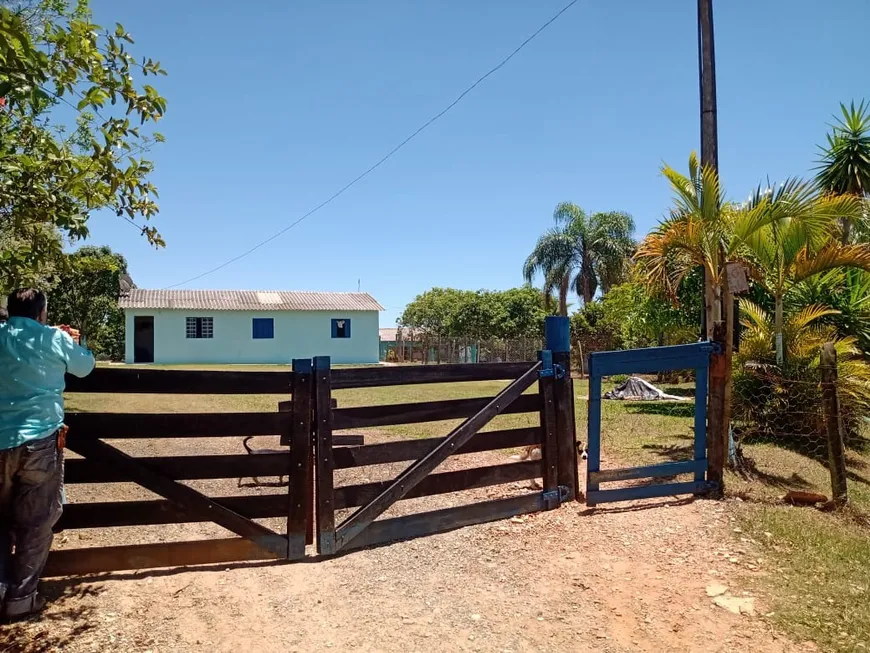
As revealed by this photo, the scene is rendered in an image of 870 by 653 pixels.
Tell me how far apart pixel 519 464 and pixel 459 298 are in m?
38.8

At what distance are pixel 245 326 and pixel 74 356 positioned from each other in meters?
32.5

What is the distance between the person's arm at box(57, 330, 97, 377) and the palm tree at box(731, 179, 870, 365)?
6742 millimetres

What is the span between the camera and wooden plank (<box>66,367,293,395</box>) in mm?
4180

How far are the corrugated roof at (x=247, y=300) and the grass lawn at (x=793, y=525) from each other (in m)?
25.3

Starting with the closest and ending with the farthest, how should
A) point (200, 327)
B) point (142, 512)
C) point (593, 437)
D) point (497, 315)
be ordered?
point (142, 512)
point (593, 437)
point (200, 327)
point (497, 315)

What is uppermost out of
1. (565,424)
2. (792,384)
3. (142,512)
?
(792,384)

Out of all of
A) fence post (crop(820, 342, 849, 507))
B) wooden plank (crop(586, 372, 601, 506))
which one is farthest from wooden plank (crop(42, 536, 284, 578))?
fence post (crop(820, 342, 849, 507))

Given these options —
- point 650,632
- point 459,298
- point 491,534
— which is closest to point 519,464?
point 491,534

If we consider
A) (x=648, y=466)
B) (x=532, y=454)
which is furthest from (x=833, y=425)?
(x=532, y=454)

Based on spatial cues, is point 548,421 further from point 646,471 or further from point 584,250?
point 584,250

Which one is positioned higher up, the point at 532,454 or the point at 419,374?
the point at 419,374

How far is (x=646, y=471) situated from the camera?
5.99 meters

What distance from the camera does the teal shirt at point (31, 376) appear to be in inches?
140

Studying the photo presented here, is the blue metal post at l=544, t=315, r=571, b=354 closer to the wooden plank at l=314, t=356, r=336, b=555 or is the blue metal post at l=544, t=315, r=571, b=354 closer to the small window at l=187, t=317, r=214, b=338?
the wooden plank at l=314, t=356, r=336, b=555
